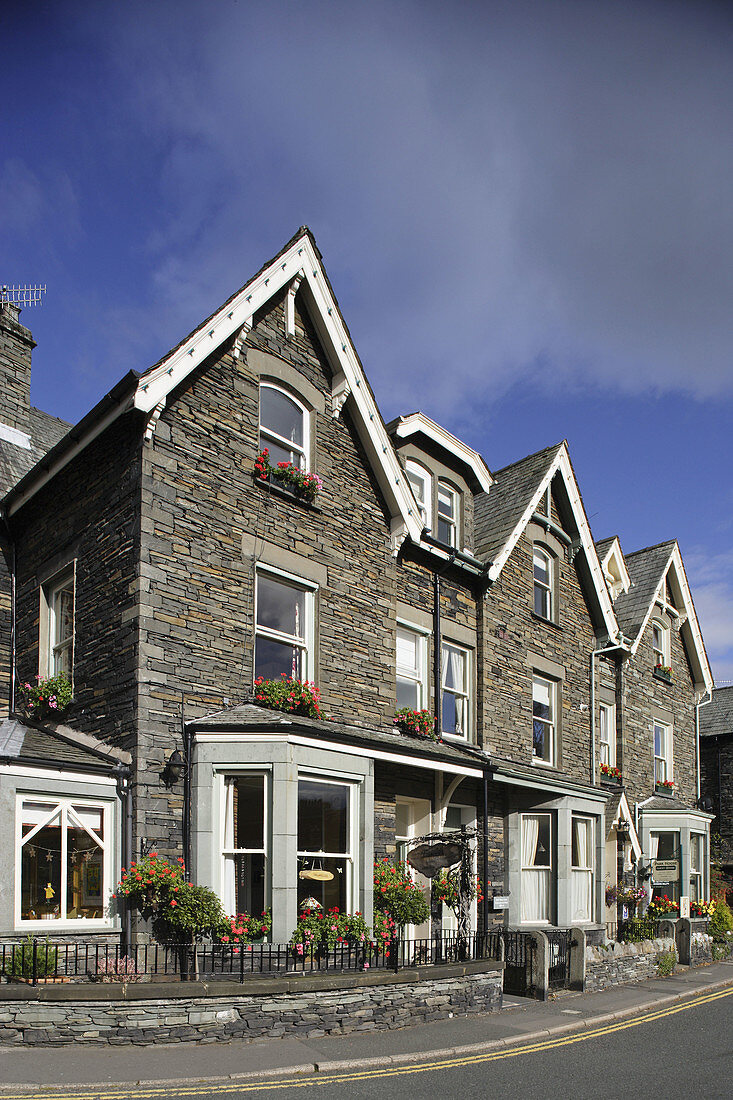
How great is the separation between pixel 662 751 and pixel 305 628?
16680mm

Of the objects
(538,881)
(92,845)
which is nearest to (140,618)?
(92,845)

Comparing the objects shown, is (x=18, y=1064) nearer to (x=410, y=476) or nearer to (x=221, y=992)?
(x=221, y=992)

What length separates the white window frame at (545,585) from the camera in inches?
918

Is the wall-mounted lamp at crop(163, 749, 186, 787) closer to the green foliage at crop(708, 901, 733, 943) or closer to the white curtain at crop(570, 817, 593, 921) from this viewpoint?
the white curtain at crop(570, 817, 593, 921)

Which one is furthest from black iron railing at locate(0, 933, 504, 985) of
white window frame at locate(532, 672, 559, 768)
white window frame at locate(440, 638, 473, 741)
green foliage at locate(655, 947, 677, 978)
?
white window frame at locate(532, 672, 559, 768)

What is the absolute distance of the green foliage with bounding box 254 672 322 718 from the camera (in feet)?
48.7

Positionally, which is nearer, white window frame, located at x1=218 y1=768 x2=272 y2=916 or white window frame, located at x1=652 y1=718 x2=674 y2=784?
white window frame, located at x1=218 y1=768 x2=272 y2=916

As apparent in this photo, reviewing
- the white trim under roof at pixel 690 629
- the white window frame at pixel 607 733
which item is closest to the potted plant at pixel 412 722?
the white window frame at pixel 607 733

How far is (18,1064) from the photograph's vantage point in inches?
398

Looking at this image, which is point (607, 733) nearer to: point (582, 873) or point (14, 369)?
point (582, 873)

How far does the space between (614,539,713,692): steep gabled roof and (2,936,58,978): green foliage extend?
20.4m

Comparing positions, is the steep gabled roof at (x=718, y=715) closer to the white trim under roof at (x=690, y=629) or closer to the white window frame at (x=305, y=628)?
the white trim under roof at (x=690, y=629)

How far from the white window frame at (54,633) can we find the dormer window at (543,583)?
11.5 m

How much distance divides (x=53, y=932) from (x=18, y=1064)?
2501 millimetres
